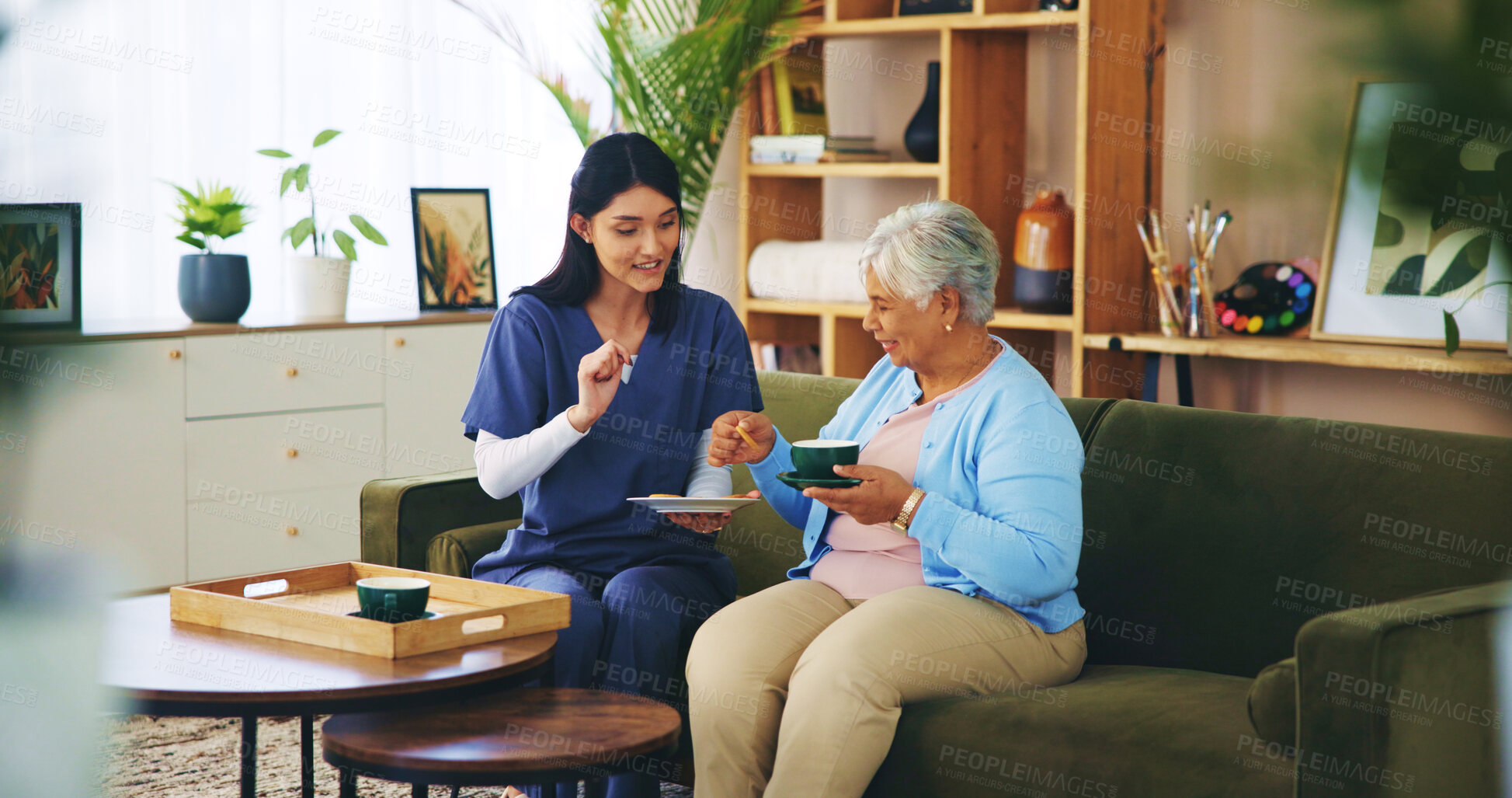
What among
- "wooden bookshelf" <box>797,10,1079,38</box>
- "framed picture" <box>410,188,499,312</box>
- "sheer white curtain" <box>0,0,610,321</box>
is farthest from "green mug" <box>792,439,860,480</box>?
"framed picture" <box>410,188,499,312</box>

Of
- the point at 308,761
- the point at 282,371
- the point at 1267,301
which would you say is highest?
the point at 1267,301

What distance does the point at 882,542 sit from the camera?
6.31 feet

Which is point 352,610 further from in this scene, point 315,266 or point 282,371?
point 315,266

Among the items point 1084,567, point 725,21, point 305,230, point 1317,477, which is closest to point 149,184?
point 305,230

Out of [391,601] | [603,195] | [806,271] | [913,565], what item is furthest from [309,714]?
[806,271]

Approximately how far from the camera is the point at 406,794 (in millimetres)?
2412

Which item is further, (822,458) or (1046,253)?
(1046,253)

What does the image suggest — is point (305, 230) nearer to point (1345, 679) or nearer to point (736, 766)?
point (736, 766)

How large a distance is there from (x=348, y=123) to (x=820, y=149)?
1.39 m

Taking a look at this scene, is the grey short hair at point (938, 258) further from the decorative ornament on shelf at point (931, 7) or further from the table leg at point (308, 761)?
the decorative ornament on shelf at point (931, 7)

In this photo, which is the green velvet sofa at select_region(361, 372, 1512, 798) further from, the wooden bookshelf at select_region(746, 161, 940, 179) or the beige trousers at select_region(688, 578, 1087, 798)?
the wooden bookshelf at select_region(746, 161, 940, 179)

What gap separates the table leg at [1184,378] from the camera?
3221 millimetres

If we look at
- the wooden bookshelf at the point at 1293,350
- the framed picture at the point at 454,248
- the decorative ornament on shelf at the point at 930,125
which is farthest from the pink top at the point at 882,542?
the framed picture at the point at 454,248

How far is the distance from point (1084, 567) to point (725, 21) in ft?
6.88
